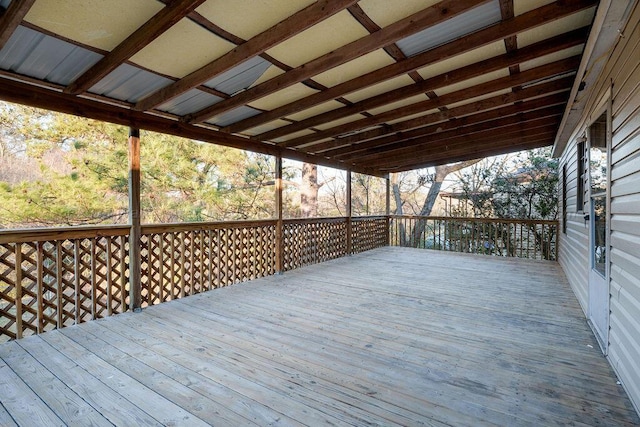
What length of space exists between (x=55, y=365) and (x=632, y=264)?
13.3 feet

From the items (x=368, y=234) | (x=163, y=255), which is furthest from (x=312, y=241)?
(x=163, y=255)

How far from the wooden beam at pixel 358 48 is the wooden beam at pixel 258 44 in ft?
1.87

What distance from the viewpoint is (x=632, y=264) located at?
204cm

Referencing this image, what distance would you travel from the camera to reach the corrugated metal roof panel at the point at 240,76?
2934mm

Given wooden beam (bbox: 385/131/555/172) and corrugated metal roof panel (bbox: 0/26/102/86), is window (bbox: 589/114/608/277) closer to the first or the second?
wooden beam (bbox: 385/131/555/172)

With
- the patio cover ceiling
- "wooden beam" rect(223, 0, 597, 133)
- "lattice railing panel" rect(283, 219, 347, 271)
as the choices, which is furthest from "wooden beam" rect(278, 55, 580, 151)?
"lattice railing panel" rect(283, 219, 347, 271)

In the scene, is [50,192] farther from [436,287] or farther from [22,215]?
[436,287]

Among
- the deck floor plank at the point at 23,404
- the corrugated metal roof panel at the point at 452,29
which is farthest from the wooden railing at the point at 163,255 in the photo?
the corrugated metal roof panel at the point at 452,29

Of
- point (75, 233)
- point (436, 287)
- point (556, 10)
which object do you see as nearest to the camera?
point (556, 10)

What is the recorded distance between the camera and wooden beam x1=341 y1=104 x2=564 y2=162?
16.3 ft

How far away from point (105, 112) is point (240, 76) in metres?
1.55

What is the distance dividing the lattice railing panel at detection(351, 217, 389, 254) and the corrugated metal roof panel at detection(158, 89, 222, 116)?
202 inches

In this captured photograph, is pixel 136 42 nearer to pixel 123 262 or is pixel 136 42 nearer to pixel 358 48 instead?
pixel 358 48

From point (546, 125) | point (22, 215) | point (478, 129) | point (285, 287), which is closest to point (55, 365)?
point (285, 287)
